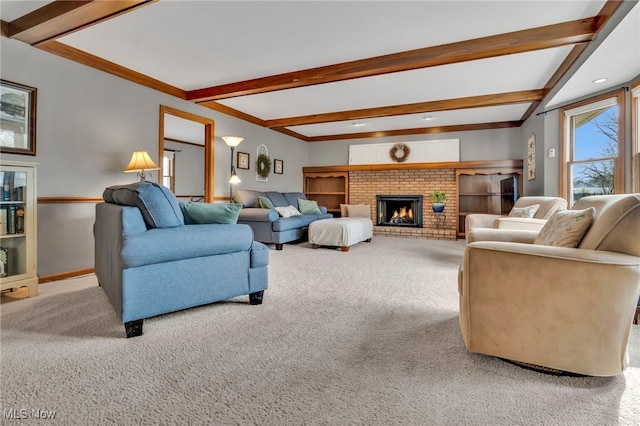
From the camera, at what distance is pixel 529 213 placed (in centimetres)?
371

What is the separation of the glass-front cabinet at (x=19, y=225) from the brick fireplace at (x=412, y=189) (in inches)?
224

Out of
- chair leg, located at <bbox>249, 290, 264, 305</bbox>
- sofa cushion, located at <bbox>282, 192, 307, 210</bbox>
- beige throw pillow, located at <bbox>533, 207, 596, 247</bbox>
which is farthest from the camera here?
sofa cushion, located at <bbox>282, 192, 307, 210</bbox>

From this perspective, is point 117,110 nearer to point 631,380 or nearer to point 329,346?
point 329,346

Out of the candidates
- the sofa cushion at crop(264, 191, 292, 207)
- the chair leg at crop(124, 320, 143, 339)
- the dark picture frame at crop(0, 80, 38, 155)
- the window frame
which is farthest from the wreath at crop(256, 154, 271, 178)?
the window frame

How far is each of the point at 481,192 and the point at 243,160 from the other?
4870mm

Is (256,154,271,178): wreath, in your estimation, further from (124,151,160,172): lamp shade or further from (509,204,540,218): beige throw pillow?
(509,204,540,218): beige throw pillow

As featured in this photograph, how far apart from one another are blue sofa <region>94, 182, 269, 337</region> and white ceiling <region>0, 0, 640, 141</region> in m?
1.59

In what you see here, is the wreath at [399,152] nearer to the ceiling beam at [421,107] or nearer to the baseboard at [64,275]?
the ceiling beam at [421,107]

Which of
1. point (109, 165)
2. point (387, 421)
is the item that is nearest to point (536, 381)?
point (387, 421)

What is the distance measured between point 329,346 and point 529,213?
3199 mm

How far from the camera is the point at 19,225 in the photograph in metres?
2.55

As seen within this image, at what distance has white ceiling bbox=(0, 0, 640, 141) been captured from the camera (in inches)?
97.4

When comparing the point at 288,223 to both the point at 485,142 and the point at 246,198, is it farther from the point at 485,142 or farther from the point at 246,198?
the point at 485,142

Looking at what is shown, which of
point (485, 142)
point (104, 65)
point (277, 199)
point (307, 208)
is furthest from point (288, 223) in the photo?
point (485, 142)
